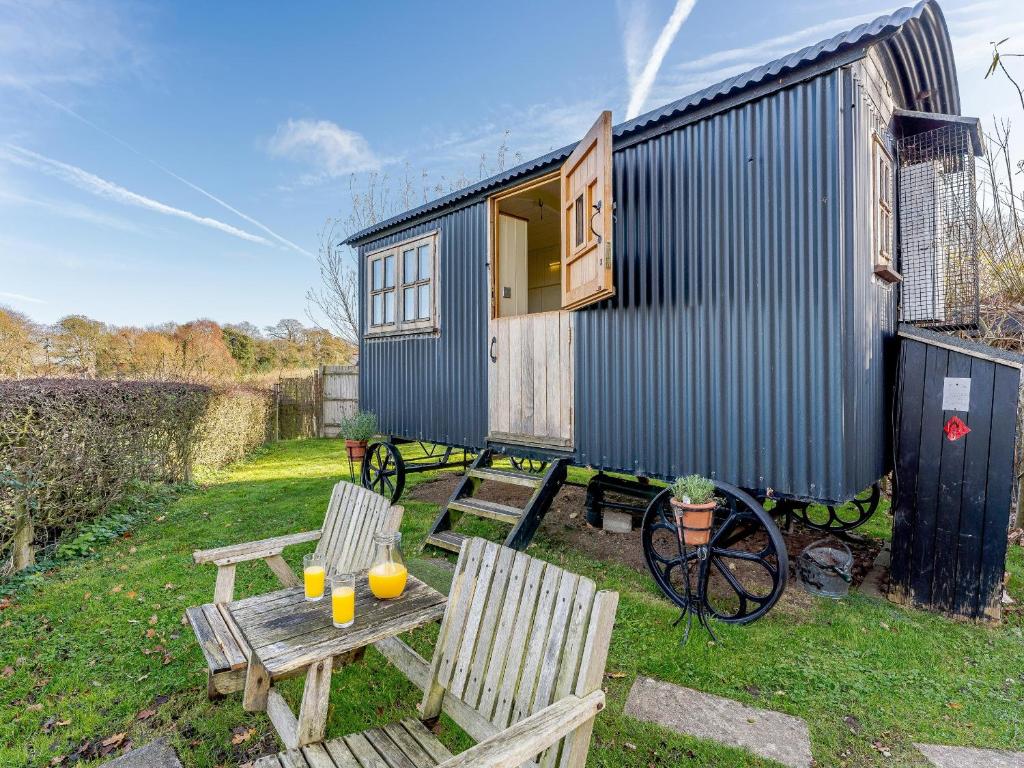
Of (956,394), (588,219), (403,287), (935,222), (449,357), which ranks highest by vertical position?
(935,222)

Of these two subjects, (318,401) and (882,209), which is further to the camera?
(318,401)

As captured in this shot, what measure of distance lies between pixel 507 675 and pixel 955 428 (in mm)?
3416

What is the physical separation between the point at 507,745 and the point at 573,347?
3385 mm

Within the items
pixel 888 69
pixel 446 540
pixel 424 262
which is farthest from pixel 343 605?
pixel 888 69

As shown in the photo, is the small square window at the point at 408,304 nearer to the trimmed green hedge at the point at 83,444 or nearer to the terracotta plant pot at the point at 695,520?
the trimmed green hedge at the point at 83,444

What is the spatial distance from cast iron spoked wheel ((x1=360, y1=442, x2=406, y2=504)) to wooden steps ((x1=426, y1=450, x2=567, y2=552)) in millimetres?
1451

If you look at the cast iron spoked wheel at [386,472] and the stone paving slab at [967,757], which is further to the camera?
the cast iron spoked wheel at [386,472]

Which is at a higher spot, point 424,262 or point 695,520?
point 424,262

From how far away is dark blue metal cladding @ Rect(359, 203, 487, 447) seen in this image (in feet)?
16.5

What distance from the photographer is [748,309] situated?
3.15 metres

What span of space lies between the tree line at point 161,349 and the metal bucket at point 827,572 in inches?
341

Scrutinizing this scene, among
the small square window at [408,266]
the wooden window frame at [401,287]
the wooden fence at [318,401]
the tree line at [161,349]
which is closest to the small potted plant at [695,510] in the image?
the wooden window frame at [401,287]

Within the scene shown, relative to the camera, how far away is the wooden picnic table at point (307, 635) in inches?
61.3

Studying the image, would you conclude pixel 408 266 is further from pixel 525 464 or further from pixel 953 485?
pixel 953 485
